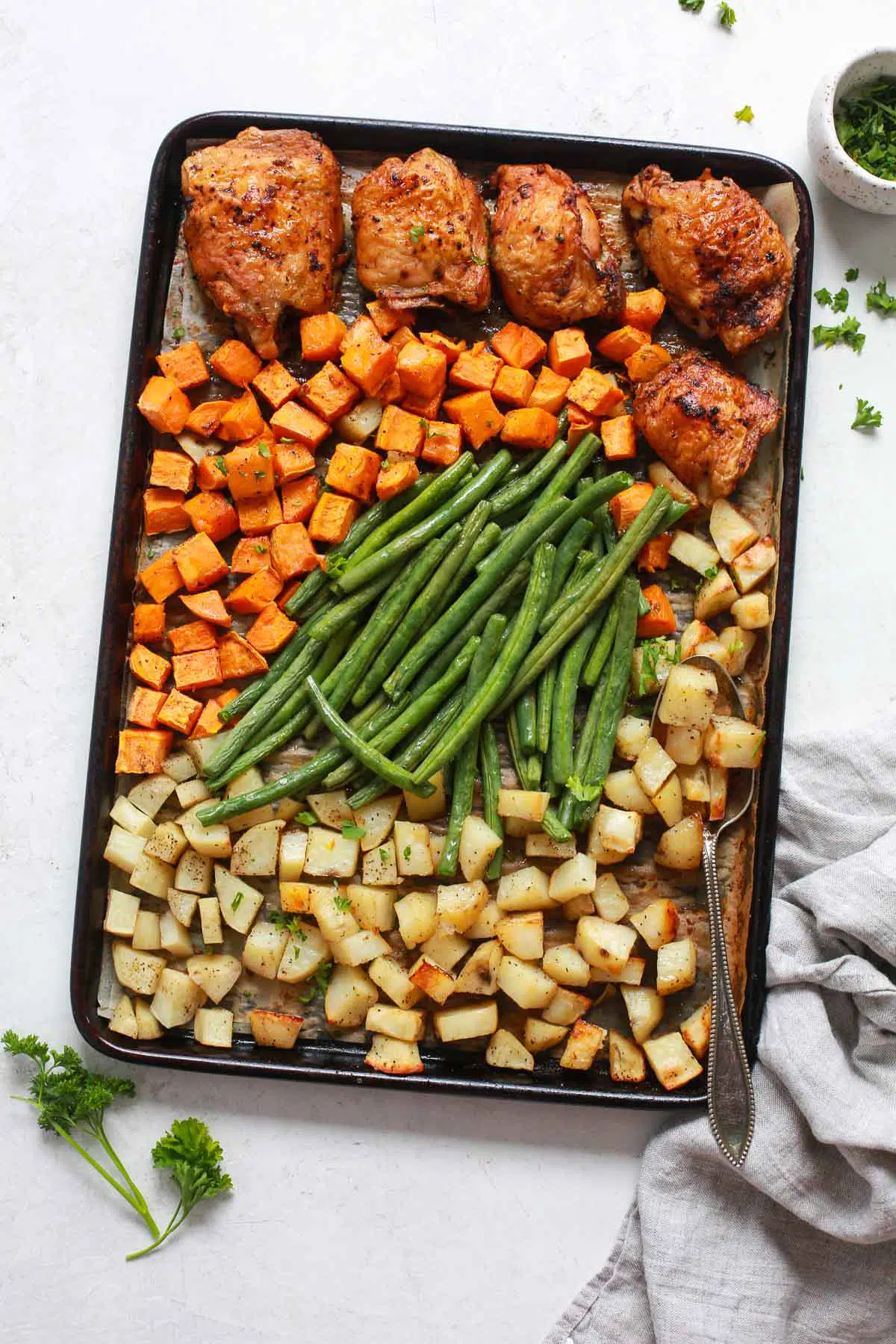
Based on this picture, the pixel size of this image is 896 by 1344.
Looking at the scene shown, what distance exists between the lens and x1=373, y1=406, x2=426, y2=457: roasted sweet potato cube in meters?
3.76

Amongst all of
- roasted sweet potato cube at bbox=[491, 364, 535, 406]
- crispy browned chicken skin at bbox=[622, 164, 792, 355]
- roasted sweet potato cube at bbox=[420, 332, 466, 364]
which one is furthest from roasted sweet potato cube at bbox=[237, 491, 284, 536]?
crispy browned chicken skin at bbox=[622, 164, 792, 355]

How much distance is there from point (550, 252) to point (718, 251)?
0.54 metres

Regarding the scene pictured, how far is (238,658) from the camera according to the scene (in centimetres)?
379

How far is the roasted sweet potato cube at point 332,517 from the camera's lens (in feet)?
12.3

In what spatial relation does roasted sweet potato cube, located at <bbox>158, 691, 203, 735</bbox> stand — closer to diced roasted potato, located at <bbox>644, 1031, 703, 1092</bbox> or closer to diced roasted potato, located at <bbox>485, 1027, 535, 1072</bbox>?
diced roasted potato, located at <bbox>485, 1027, 535, 1072</bbox>

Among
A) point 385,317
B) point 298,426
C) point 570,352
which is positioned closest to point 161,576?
point 298,426

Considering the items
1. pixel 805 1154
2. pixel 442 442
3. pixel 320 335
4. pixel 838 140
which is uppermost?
pixel 838 140

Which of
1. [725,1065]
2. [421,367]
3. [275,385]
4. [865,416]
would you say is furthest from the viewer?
[865,416]

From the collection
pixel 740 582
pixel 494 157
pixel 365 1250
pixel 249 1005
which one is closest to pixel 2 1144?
pixel 249 1005

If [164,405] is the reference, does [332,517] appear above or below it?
below

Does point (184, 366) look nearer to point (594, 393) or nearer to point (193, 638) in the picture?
point (193, 638)

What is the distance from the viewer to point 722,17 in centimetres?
411

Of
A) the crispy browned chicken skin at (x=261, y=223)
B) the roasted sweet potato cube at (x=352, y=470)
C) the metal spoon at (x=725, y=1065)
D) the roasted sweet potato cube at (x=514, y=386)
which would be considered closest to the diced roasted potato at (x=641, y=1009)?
the metal spoon at (x=725, y=1065)

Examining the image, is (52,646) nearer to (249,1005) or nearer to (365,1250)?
(249,1005)
